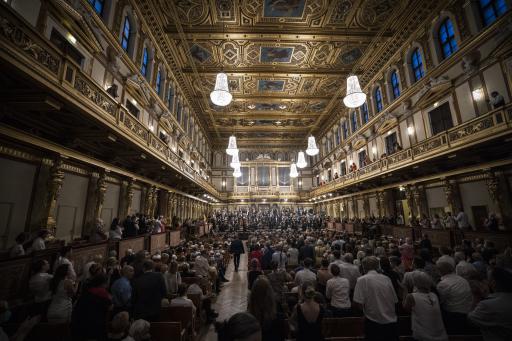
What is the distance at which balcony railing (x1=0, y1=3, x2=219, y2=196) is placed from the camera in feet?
11.5

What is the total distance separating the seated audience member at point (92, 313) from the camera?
2.48 metres

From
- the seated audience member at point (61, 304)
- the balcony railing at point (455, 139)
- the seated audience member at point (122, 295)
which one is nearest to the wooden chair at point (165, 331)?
the seated audience member at point (122, 295)

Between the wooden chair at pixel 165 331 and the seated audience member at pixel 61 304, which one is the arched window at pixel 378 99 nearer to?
the wooden chair at pixel 165 331

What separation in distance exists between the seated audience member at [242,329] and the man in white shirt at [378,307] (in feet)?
6.79

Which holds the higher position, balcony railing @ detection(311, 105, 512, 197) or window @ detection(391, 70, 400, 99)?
window @ detection(391, 70, 400, 99)

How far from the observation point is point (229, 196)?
95.7ft

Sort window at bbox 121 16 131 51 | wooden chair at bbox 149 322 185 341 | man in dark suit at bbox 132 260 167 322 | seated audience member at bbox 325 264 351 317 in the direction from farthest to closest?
window at bbox 121 16 131 51
seated audience member at bbox 325 264 351 317
man in dark suit at bbox 132 260 167 322
wooden chair at bbox 149 322 185 341

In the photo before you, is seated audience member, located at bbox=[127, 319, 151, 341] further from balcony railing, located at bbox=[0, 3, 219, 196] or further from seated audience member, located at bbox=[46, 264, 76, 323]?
balcony railing, located at bbox=[0, 3, 219, 196]

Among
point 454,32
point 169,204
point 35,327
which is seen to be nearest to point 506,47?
point 454,32

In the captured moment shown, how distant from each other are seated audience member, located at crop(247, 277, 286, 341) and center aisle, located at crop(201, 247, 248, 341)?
2.38 meters

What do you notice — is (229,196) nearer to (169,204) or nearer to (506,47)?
(169,204)

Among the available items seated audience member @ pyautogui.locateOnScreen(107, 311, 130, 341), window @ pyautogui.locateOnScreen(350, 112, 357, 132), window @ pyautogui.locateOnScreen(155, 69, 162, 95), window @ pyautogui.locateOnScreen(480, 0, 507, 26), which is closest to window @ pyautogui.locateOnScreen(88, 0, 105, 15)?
window @ pyautogui.locateOnScreen(155, 69, 162, 95)

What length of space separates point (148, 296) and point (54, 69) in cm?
460

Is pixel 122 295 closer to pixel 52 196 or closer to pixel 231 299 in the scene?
pixel 231 299
